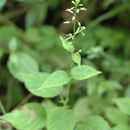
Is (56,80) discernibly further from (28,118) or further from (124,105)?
(124,105)

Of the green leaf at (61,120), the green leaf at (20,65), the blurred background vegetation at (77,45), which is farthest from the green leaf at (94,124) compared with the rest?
the green leaf at (20,65)

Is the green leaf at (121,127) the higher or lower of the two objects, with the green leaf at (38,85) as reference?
lower

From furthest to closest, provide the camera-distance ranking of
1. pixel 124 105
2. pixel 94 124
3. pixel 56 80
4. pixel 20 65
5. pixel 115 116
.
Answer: pixel 20 65, pixel 115 116, pixel 124 105, pixel 94 124, pixel 56 80

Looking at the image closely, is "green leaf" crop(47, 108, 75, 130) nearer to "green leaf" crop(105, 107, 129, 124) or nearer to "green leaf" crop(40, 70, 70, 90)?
"green leaf" crop(40, 70, 70, 90)

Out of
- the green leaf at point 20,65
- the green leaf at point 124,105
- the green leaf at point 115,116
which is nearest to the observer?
the green leaf at point 124,105

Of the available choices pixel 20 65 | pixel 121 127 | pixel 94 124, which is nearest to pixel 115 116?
pixel 121 127

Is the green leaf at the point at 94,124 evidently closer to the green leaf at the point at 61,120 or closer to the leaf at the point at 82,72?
the green leaf at the point at 61,120
